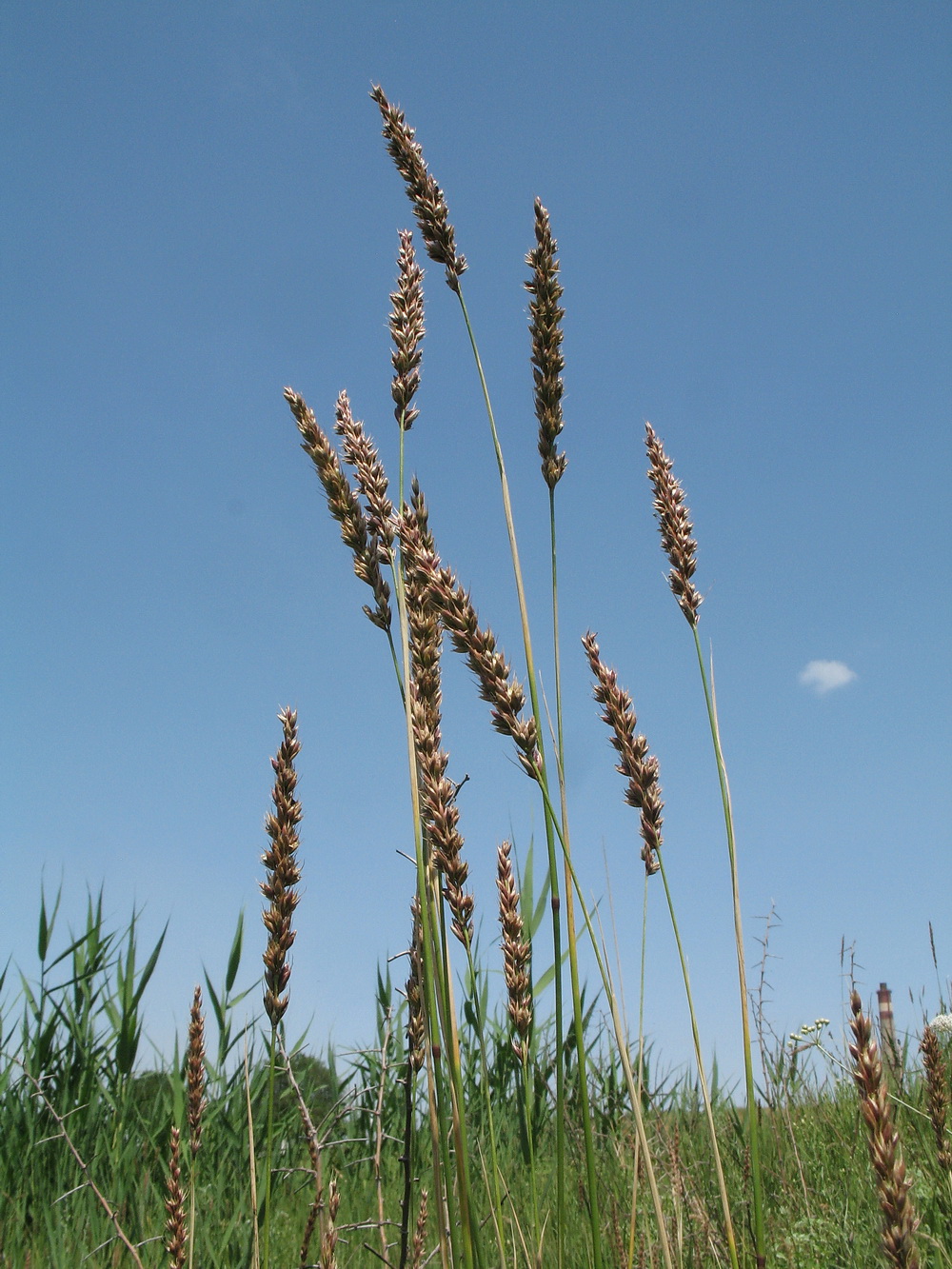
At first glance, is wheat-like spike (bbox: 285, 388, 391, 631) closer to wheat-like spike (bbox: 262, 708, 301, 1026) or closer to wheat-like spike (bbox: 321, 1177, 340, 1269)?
wheat-like spike (bbox: 262, 708, 301, 1026)

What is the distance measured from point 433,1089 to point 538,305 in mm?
1568

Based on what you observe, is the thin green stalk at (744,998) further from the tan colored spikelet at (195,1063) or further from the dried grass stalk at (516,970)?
the tan colored spikelet at (195,1063)

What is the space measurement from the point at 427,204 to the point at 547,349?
44 cm

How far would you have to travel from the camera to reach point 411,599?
5.73 feet

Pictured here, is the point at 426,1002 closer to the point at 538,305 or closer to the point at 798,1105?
the point at 538,305

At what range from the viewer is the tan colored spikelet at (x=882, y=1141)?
894 millimetres

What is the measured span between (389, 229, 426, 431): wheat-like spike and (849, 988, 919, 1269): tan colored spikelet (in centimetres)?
142

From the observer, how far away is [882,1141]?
896 mm

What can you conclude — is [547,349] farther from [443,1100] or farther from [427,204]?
[443,1100]

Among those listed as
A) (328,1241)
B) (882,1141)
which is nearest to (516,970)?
(328,1241)

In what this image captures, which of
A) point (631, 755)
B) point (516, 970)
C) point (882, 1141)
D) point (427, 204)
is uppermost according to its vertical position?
point (427, 204)

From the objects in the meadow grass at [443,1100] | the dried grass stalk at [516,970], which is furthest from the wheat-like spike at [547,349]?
the dried grass stalk at [516,970]

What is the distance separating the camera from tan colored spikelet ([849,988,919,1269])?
89 centimetres

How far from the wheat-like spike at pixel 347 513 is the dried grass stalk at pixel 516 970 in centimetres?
60
